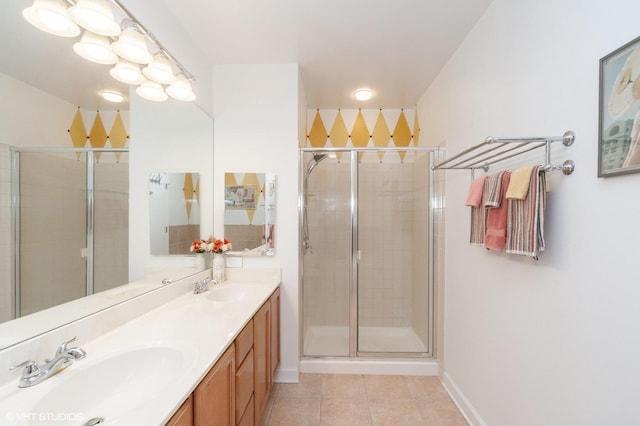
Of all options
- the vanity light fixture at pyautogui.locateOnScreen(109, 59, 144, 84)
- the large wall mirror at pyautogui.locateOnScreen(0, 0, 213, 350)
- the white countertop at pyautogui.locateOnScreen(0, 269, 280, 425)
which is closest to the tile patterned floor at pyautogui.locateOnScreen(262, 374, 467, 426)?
the white countertop at pyautogui.locateOnScreen(0, 269, 280, 425)

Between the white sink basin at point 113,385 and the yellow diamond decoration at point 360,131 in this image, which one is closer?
the white sink basin at point 113,385

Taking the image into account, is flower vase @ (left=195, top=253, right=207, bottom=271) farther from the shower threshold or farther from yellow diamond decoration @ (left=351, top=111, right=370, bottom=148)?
yellow diamond decoration @ (left=351, top=111, right=370, bottom=148)

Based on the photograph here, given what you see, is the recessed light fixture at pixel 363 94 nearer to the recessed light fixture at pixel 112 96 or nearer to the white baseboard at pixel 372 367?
the recessed light fixture at pixel 112 96

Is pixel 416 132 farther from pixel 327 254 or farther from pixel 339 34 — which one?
pixel 327 254

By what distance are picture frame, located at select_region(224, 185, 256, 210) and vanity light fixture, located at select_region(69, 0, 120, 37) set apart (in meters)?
1.28

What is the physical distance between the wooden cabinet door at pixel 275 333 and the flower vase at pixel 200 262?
601 millimetres

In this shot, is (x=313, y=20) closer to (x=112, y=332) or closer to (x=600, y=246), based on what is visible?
(x=600, y=246)

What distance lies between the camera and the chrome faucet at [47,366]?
2.86 feet

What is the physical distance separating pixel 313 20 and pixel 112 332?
210cm

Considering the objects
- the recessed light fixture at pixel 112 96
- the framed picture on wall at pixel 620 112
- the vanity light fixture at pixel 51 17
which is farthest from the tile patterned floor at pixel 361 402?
the vanity light fixture at pixel 51 17

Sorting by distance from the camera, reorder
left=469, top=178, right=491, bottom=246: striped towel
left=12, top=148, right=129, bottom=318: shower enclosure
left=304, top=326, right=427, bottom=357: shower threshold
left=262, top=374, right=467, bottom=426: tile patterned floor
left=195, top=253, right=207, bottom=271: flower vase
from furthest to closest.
Result: left=304, top=326, right=427, bottom=357: shower threshold, left=195, top=253, right=207, bottom=271: flower vase, left=262, top=374, right=467, bottom=426: tile patterned floor, left=469, top=178, right=491, bottom=246: striped towel, left=12, top=148, right=129, bottom=318: shower enclosure

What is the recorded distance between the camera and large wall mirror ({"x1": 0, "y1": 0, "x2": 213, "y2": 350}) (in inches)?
36.7

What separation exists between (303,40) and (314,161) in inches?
40.1

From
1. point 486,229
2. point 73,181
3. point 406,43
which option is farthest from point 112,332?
point 406,43
